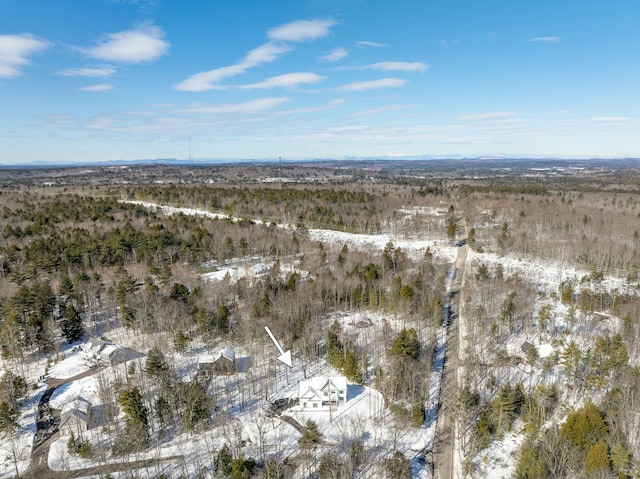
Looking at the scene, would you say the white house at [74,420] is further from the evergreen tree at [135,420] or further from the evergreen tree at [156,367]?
the evergreen tree at [156,367]

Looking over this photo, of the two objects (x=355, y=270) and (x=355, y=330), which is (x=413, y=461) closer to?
(x=355, y=330)

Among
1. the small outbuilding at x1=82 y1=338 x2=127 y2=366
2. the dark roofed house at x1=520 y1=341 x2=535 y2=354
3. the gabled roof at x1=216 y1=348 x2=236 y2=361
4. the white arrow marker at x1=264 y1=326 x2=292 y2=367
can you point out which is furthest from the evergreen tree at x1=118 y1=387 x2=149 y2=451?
the dark roofed house at x1=520 y1=341 x2=535 y2=354

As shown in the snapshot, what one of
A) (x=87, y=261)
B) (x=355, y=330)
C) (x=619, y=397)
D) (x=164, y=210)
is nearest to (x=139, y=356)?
(x=355, y=330)

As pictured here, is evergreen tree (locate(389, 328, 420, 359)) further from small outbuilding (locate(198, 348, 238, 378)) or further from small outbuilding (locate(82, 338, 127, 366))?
small outbuilding (locate(82, 338, 127, 366))

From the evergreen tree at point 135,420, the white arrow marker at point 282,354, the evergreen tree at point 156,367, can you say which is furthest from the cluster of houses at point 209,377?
the white arrow marker at point 282,354

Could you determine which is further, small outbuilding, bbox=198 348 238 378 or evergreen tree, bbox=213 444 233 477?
small outbuilding, bbox=198 348 238 378

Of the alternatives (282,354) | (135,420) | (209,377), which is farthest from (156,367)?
(282,354)
